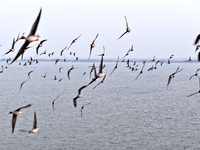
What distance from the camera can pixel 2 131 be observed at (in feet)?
211

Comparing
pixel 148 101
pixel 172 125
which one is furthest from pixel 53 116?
pixel 148 101

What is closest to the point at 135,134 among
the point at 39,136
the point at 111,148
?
the point at 111,148

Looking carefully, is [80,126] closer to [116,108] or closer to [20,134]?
[20,134]

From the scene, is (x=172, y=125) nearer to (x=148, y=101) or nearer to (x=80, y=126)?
(x=80, y=126)

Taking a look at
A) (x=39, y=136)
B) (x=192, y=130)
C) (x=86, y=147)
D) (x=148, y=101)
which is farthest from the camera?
(x=148, y=101)

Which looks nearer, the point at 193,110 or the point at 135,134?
the point at 135,134

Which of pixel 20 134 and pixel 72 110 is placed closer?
pixel 20 134

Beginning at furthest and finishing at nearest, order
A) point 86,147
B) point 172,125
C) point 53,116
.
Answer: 1. point 53,116
2. point 172,125
3. point 86,147

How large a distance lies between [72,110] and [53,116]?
1104 centimetres

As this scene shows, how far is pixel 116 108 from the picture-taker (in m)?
94.7

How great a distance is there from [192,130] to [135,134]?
13.2 m

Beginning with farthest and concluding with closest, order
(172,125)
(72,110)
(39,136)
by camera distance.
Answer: (72,110)
(172,125)
(39,136)

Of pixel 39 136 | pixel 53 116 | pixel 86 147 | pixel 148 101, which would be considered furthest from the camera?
pixel 148 101

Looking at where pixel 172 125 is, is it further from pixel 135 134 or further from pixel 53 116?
pixel 53 116
